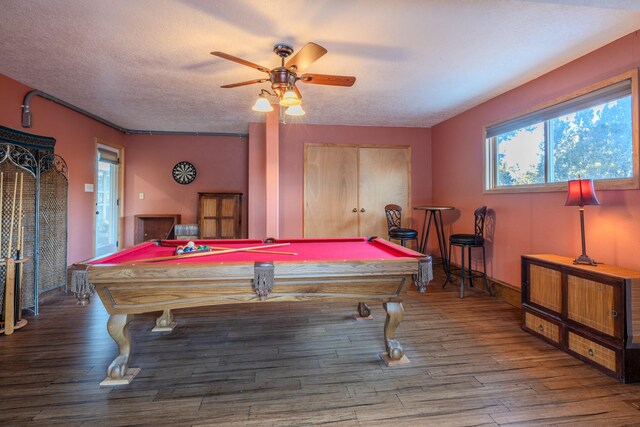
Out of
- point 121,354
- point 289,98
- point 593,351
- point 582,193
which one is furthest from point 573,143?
point 121,354

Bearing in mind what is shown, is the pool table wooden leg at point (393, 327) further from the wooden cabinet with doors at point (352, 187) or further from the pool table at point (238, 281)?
the wooden cabinet with doors at point (352, 187)

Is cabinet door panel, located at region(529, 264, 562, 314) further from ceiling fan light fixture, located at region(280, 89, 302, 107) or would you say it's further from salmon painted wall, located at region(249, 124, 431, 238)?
salmon painted wall, located at region(249, 124, 431, 238)

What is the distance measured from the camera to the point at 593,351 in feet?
7.17

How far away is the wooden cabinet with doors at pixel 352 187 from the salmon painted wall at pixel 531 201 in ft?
2.24

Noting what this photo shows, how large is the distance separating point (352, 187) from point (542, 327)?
131 inches

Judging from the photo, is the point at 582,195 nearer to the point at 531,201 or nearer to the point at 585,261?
the point at 585,261

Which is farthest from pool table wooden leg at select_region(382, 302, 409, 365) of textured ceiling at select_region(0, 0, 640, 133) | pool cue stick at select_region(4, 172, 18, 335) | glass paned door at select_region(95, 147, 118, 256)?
glass paned door at select_region(95, 147, 118, 256)

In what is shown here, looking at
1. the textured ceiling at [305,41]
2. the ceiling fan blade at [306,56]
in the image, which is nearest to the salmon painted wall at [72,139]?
the textured ceiling at [305,41]

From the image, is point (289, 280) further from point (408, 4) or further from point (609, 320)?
point (609, 320)

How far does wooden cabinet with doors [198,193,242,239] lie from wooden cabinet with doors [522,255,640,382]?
438cm

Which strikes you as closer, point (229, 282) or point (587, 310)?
point (229, 282)

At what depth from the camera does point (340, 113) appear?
4594 millimetres

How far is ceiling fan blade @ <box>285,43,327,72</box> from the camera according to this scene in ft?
6.88

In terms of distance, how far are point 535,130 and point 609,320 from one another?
212cm
